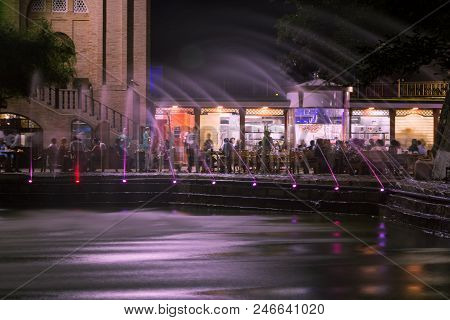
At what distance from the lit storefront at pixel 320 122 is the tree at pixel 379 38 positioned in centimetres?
964

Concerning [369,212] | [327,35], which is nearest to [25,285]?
[369,212]

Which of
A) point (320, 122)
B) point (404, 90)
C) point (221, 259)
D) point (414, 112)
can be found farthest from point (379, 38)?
point (404, 90)

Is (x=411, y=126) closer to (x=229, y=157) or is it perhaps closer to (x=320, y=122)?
(x=320, y=122)

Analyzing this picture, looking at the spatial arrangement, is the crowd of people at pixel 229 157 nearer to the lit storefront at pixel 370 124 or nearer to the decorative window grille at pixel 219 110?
the lit storefront at pixel 370 124

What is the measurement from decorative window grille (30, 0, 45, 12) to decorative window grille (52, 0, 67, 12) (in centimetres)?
52

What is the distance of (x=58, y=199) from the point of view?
20.3 m

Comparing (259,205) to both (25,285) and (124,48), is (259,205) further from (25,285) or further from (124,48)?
(124,48)

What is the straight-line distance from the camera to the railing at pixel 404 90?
37.9 m

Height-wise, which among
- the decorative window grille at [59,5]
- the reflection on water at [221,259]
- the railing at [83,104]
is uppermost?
the decorative window grille at [59,5]

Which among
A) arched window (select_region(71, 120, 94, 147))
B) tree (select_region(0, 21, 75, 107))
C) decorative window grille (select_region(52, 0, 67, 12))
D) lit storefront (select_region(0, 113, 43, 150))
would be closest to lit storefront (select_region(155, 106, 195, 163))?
arched window (select_region(71, 120, 94, 147))

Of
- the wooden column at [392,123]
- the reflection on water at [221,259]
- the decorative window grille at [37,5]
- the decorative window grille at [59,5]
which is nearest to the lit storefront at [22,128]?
the decorative window grille at [37,5]

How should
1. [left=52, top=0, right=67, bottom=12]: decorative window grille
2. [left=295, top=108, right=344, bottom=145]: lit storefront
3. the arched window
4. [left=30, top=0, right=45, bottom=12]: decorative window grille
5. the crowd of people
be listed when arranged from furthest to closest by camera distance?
[left=30, top=0, right=45, bottom=12]: decorative window grille → [left=52, top=0, right=67, bottom=12]: decorative window grille → the arched window → [left=295, top=108, right=344, bottom=145]: lit storefront → the crowd of people

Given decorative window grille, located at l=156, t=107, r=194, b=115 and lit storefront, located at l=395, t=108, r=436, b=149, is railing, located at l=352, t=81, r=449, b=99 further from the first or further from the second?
decorative window grille, located at l=156, t=107, r=194, b=115

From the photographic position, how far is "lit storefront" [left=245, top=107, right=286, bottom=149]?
37875 mm
